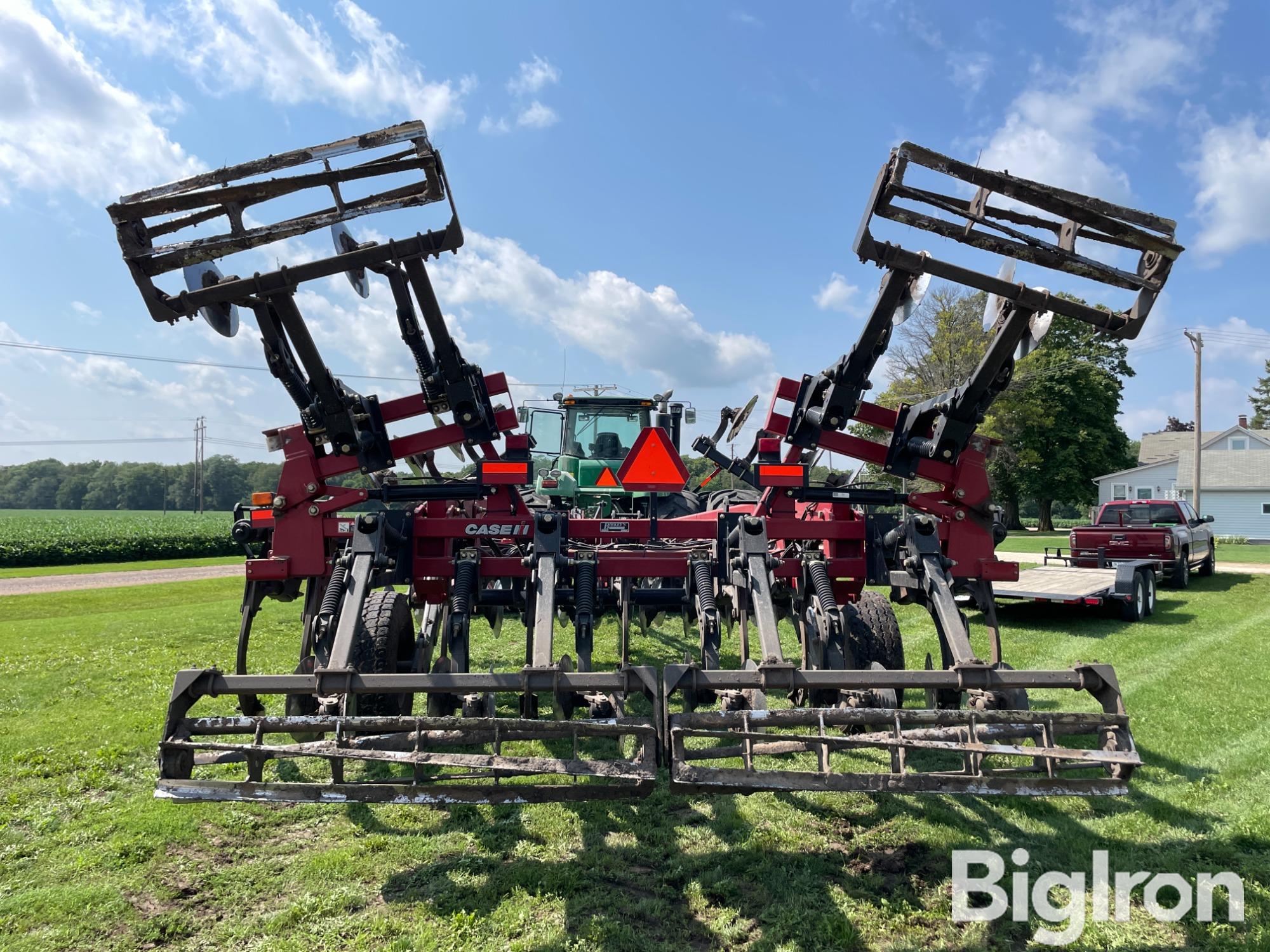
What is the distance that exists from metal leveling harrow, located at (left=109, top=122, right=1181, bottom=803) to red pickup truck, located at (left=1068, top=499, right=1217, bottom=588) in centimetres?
1070

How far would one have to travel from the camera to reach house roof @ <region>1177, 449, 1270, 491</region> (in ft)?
132

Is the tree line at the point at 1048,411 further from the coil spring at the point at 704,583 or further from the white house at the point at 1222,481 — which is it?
the coil spring at the point at 704,583

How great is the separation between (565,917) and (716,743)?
8.96 feet

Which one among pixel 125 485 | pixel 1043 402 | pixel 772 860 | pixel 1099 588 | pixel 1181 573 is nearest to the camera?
pixel 772 860

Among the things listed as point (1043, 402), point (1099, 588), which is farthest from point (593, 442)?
point (1043, 402)

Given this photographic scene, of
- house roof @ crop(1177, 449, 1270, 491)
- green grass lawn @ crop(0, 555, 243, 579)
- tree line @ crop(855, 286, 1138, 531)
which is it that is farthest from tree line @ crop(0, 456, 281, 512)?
house roof @ crop(1177, 449, 1270, 491)

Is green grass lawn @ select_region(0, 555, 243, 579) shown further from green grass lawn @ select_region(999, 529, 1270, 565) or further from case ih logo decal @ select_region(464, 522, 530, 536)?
green grass lawn @ select_region(999, 529, 1270, 565)

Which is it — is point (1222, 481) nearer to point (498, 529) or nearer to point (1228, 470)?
point (1228, 470)

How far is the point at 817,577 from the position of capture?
538cm

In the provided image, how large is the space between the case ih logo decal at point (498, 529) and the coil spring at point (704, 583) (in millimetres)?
Answer: 1181

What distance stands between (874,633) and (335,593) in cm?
353

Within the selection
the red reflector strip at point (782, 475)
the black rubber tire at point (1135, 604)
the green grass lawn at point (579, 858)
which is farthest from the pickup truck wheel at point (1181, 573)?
the red reflector strip at point (782, 475)

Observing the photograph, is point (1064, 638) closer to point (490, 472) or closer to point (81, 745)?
point (490, 472)

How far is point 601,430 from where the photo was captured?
10.3 meters
